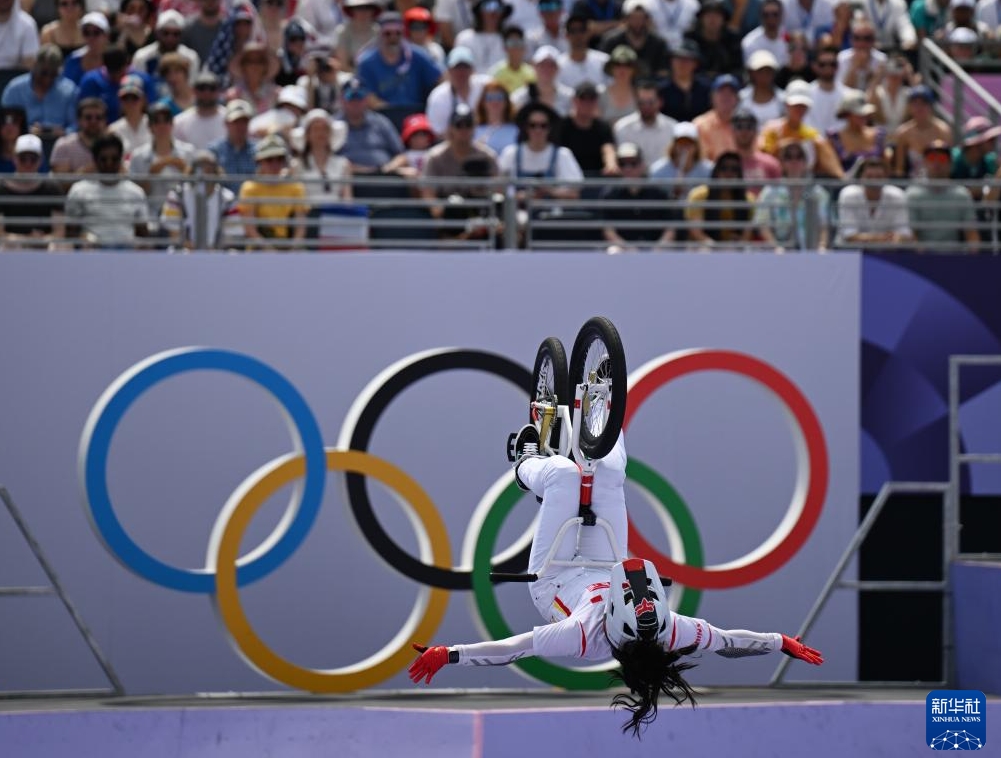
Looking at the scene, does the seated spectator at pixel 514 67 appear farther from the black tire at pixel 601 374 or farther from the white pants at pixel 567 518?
the white pants at pixel 567 518

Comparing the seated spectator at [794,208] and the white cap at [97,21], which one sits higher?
the white cap at [97,21]

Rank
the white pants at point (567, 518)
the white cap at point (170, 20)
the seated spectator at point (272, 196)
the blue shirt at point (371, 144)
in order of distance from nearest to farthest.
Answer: the white pants at point (567, 518)
the seated spectator at point (272, 196)
the blue shirt at point (371, 144)
the white cap at point (170, 20)

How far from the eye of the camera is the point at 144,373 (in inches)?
543

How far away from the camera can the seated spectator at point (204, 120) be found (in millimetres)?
15445

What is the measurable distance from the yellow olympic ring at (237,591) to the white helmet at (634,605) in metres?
4.78

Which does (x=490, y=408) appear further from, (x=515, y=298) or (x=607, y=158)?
(x=607, y=158)

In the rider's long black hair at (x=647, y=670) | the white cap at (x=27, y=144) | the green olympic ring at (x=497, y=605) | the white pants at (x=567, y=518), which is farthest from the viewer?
the white cap at (x=27, y=144)

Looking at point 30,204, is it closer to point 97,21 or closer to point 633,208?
point 97,21

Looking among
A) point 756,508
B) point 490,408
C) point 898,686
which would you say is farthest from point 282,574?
point 898,686

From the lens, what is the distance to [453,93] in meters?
16.1

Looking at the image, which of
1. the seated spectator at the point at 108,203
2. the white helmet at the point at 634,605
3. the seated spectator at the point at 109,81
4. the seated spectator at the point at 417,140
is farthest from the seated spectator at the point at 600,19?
the white helmet at the point at 634,605

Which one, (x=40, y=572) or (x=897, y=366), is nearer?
(x=40, y=572)

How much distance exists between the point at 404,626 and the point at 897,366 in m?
4.50

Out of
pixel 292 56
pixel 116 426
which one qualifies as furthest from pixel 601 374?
pixel 292 56
